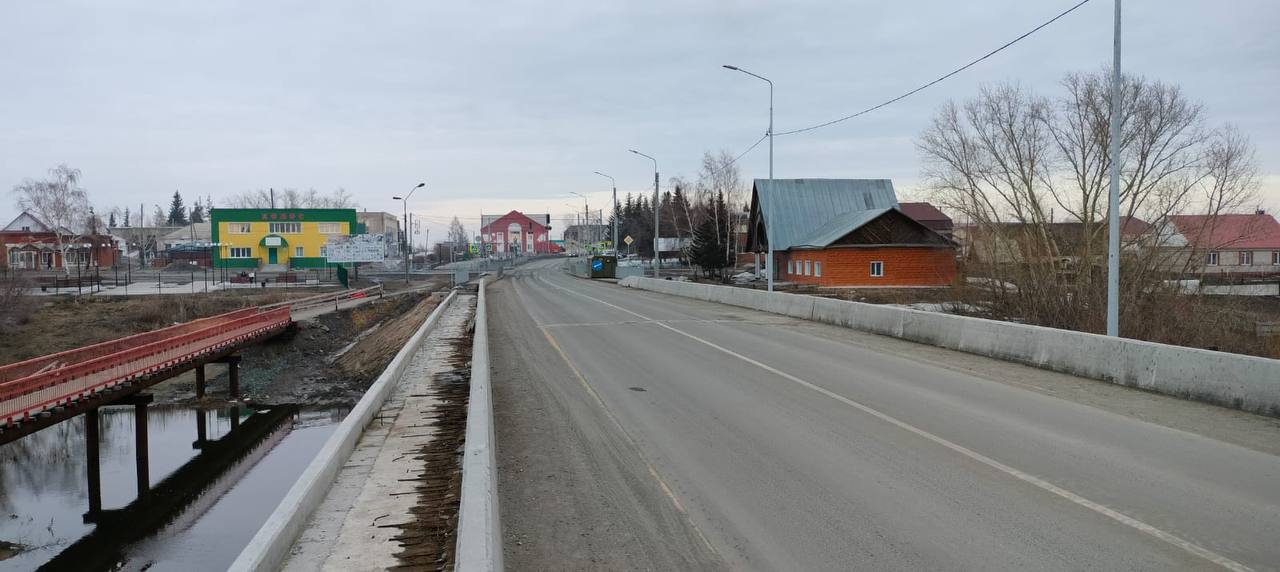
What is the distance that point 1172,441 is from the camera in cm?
857

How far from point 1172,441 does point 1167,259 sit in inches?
820

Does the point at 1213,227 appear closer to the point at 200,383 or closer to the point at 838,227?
the point at 838,227

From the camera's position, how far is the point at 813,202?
64.4 metres

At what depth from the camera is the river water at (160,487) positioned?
43.5 feet

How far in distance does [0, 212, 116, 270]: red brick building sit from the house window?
18496 mm

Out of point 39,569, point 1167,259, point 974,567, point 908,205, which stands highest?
point 908,205

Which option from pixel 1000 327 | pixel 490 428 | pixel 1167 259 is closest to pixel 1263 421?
pixel 1000 327

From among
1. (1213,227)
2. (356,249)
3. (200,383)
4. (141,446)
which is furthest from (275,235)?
(1213,227)

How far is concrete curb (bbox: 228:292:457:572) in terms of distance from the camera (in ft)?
17.6

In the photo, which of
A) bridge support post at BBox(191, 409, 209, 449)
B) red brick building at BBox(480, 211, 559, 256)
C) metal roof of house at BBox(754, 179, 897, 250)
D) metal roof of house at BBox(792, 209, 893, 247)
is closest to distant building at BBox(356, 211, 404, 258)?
red brick building at BBox(480, 211, 559, 256)

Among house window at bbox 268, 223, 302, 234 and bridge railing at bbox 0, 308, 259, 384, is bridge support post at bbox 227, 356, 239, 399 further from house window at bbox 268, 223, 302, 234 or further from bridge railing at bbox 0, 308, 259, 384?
house window at bbox 268, 223, 302, 234

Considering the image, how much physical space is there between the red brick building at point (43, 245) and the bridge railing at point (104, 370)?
219 ft

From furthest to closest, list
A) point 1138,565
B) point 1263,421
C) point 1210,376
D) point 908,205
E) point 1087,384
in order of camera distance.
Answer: point 908,205
point 1087,384
point 1210,376
point 1263,421
point 1138,565

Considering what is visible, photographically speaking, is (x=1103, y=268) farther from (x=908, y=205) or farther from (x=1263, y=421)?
(x=908, y=205)
